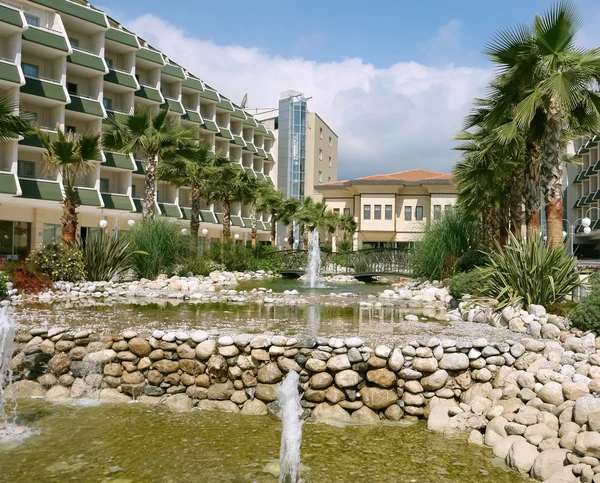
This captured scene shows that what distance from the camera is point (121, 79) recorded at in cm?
3706

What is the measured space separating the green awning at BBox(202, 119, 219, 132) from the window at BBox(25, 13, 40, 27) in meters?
16.9

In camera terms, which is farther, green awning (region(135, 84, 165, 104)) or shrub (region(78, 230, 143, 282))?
green awning (region(135, 84, 165, 104))

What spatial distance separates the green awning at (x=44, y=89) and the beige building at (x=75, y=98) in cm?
5

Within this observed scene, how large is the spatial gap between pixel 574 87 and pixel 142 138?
17.1 meters

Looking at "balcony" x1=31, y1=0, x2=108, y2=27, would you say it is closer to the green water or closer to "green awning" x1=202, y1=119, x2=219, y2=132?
"green awning" x1=202, y1=119, x2=219, y2=132

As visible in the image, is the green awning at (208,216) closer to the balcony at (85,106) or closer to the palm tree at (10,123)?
the balcony at (85,106)

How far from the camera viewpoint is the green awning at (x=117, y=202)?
34959mm

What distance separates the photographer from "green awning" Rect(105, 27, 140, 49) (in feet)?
118

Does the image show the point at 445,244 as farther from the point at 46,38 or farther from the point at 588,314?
the point at 46,38

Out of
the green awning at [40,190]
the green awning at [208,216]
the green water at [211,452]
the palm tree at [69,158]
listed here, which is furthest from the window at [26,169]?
the green water at [211,452]

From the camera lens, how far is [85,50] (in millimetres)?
34656

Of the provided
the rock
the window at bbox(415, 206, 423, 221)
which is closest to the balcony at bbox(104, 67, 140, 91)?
the window at bbox(415, 206, 423, 221)

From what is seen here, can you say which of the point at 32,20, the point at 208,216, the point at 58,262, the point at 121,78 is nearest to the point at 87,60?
the point at 121,78

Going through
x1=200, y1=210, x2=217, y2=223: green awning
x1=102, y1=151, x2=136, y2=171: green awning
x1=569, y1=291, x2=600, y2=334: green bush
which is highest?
x1=102, y1=151, x2=136, y2=171: green awning
